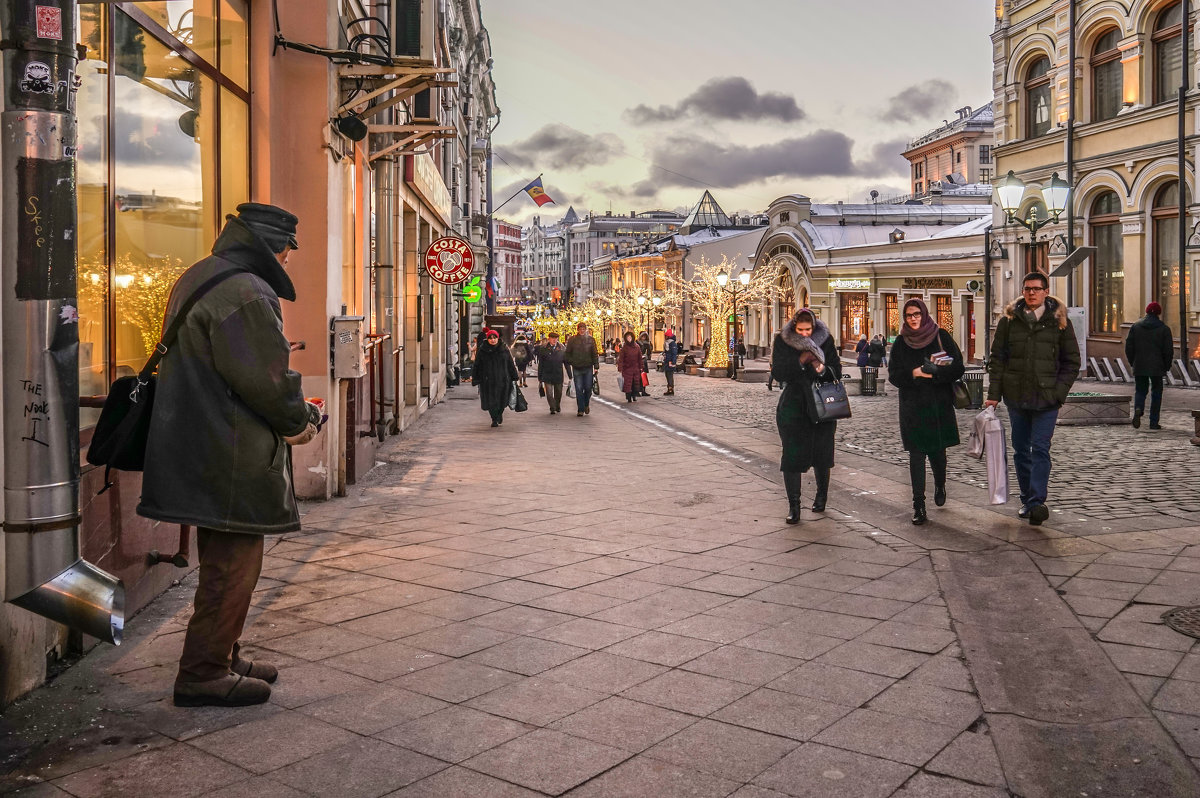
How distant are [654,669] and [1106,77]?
29.4 meters

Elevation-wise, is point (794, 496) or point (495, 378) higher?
point (495, 378)

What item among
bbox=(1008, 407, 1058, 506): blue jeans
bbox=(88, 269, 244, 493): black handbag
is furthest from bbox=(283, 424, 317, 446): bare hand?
bbox=(1008, 407, 1058, 506): blue jeans

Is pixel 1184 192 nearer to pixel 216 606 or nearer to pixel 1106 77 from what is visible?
pixel 1106 77

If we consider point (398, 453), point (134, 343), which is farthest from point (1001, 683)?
point (398, 453)

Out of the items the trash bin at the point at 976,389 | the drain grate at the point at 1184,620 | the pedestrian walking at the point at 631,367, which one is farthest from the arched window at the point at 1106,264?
the drain grate at the point at 1184,620

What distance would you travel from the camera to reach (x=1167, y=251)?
88.6ft

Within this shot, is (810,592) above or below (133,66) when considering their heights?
below

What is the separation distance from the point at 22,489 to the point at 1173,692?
4525 mm

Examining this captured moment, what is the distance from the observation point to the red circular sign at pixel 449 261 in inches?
769

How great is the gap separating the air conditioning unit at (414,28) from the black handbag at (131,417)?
6664mm

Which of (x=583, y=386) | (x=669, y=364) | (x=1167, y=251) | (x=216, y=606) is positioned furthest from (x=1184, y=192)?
(x=216, y=606)

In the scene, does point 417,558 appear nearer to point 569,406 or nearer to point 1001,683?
point 1001,683

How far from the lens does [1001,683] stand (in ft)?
15.3

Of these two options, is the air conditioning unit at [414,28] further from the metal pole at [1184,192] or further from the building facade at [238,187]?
the metal pole at [1184,192]
